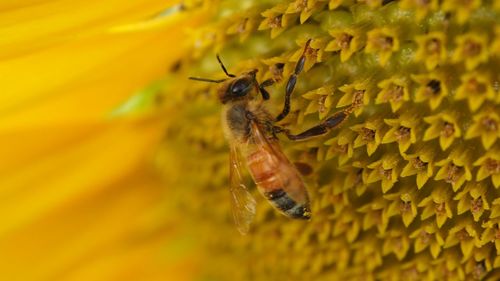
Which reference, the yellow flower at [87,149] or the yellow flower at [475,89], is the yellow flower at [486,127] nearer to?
the yellow flower at [475,89]

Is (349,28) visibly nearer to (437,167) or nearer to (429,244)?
(437,167)

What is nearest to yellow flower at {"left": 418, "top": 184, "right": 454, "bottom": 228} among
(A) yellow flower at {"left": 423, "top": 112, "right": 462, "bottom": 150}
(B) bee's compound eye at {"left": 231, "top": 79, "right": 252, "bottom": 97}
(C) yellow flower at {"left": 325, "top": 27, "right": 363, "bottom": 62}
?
(A) yellow flower at {"left": 423, "top": 112, "right": 462, "bottom": 150}

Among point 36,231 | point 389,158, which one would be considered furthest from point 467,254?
point 36,231

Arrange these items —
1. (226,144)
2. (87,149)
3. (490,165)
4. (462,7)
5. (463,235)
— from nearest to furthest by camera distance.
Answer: (462,7), (490,165), (463,235), (226,144), (87,149)

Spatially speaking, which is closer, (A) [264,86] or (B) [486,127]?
(B) [486,127]

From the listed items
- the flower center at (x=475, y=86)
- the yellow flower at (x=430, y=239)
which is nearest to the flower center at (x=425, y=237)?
the yellow flower at (x=430, y=239)

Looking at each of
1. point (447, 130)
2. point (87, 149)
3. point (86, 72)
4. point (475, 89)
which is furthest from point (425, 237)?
point (87, 149)

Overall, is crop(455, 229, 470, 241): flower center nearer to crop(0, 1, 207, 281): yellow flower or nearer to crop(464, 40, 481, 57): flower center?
crop(464, 40, 481, 57): flower center

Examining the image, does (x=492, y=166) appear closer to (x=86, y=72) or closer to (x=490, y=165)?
(x=490, y=165)
